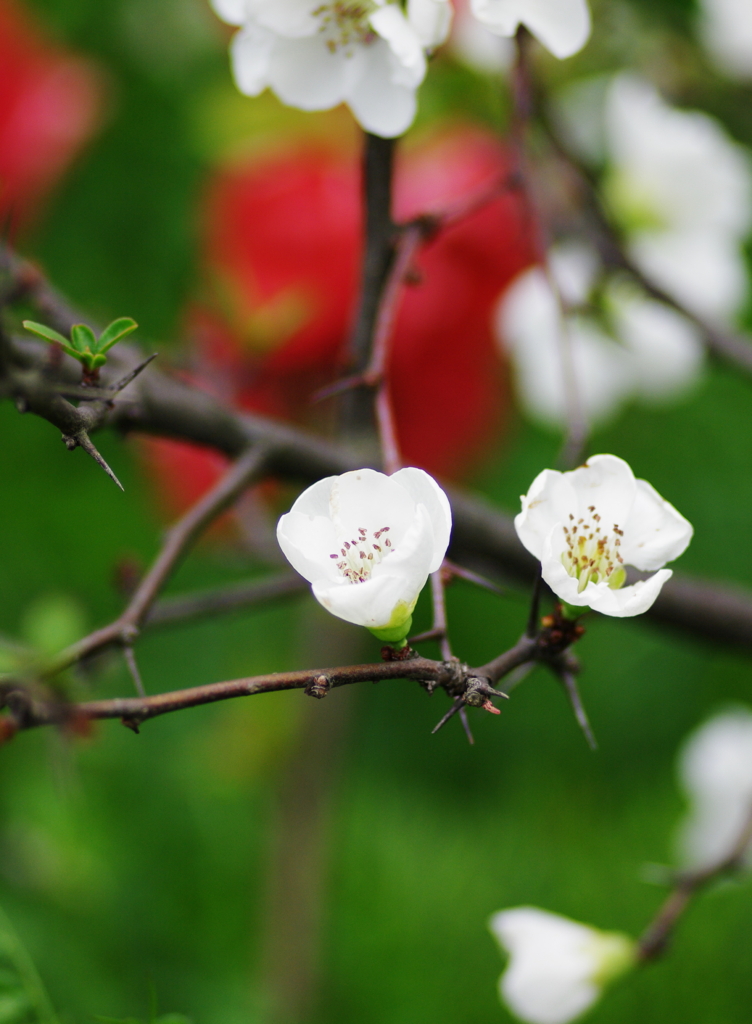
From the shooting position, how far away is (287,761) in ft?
2.18

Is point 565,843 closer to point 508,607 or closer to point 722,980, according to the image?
point 722,980

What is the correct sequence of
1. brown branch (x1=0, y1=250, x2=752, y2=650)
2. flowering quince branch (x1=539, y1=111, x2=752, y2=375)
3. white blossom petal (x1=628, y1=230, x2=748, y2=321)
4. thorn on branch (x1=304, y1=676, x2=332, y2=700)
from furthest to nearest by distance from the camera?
white blossom petal (x1=628, y1=230, x2=748, y2=321), flowering quince branch (x1=539, y1=111, x2=752, y2=375), brown branch (x1=0, y1=250, x2=752, y2=650), thorn on branch (x1=304, y1=676, x2=332, y2=700)

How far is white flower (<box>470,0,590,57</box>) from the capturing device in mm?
183

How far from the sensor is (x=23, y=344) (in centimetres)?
18

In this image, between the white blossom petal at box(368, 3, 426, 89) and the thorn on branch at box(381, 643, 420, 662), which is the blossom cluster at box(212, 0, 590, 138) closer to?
the white blossom petal at box(368, 3, 426, 89)

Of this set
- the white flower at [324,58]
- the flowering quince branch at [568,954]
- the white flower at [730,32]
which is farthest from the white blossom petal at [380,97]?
the white flower at [730,32]

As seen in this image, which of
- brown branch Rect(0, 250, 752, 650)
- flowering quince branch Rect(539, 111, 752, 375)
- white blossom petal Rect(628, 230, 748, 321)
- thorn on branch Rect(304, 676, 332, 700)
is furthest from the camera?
white blossom petal Rect(628, 230, 748, 321)

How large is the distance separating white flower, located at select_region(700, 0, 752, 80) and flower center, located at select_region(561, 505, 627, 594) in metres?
0.39

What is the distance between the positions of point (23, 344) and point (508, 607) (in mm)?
781

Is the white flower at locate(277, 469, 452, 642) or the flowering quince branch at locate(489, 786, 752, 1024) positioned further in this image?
the flowering quince branch at locate(489, 786, 752, 1024)

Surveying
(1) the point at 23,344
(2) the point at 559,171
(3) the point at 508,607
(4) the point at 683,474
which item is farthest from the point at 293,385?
(4) the point at 683,474

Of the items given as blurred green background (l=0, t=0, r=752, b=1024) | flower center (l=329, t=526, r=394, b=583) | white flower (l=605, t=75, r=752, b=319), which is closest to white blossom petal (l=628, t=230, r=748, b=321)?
white flower (l=605, t=75, r=752, b=319)

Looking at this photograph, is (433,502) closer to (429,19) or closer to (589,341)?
(429,19)

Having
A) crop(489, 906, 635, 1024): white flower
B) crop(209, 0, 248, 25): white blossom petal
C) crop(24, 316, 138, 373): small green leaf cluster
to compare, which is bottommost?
crop(489, 906, 635, 1024): white flower
